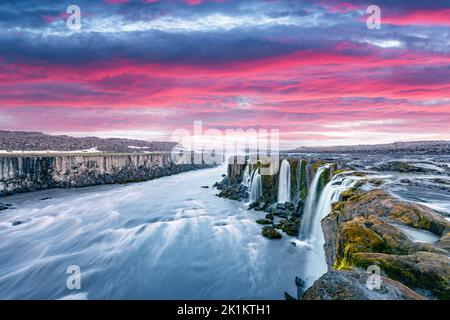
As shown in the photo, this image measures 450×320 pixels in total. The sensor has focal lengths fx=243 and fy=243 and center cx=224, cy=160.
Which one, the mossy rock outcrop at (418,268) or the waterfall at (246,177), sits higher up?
the mossy rock outcrop at (418,268)

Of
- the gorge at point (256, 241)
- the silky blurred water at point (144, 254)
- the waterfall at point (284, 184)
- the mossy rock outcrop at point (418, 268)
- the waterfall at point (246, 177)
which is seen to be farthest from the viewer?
the waterfall at point (246, 177)

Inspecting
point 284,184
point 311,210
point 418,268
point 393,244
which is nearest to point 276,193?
point 284,184

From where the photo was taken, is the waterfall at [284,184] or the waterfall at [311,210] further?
the waterfall at [284,184]

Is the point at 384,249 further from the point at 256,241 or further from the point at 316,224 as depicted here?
the point at 256,241

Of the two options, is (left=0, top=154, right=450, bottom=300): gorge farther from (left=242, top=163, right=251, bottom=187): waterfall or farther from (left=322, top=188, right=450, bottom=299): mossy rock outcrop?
(left=242, top=163, right=251, bottom=187): waterfall

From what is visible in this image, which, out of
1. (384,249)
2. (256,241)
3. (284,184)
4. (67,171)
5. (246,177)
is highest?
(384,249)

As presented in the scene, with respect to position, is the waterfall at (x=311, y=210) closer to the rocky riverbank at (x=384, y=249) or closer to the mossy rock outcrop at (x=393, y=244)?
the rocky riverbank at (x=384, y=249)

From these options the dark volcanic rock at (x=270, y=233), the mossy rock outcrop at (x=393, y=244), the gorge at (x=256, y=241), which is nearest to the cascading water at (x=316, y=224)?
the gorge at (x=256, y=241)
